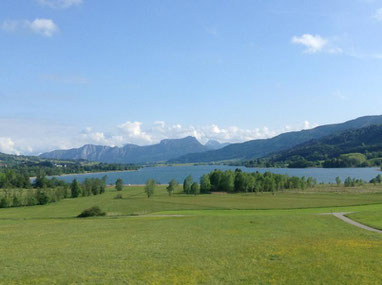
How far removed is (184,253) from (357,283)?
49.0 feet

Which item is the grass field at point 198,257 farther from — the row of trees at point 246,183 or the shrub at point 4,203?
the row of trees at point 246,183

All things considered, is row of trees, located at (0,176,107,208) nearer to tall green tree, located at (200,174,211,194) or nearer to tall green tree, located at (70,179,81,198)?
tall green tree, located at (70,179,81,198)

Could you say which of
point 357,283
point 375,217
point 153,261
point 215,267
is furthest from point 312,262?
point 375,217

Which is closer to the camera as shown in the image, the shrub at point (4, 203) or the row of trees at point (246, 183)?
the shrub at point (4, 203)

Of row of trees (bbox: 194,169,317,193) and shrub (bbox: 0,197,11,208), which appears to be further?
row of trees (bbox: 194,169,317,193)

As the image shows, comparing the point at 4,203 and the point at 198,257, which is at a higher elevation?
the point at 198,257

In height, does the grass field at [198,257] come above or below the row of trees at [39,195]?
above

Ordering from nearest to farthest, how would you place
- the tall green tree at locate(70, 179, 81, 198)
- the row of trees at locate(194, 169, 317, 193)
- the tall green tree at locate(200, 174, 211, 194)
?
the row of trees at locate(194, 169, 317, 193) < the tall green tree at locate(70, 179, 81, 198) < the tall green tree at locate(200, 174, 211, 194)

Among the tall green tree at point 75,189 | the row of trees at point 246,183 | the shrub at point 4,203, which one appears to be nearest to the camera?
the shrub at point 4,203

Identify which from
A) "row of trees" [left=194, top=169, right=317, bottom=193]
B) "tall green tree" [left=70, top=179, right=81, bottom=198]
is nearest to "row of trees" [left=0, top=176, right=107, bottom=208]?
"tall green tree" [left=70, top=179, right=81, bottom=198]

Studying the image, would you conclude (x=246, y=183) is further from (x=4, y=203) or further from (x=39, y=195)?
(x=4, y=203)

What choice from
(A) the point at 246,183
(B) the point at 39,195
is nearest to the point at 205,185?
(A) the point at 246,183

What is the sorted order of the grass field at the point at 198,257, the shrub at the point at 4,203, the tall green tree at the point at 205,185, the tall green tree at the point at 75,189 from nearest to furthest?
the grass field at the point at 198,257 < the shrub at the point at 4,203 < the tall green tree at the point at 75,189 < the tall green tree at the point at 205,185

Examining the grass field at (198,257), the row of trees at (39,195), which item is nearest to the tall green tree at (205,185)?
the row of trees at (39,195)
